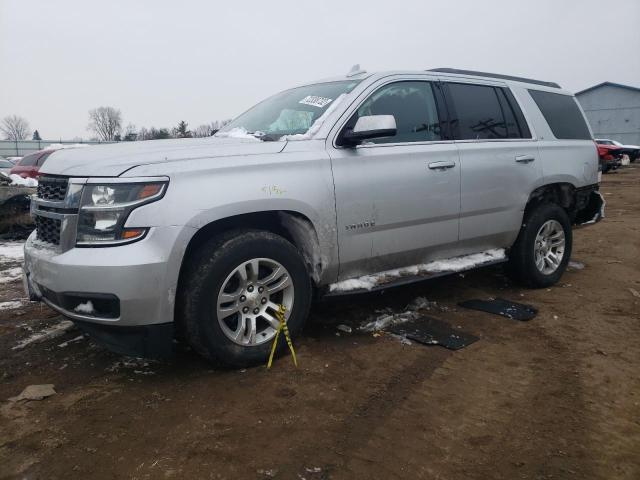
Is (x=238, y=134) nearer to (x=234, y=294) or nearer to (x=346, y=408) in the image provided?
(x=234, y=294)

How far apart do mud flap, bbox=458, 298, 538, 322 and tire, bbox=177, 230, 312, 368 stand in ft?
6.10

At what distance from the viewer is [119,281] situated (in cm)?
261

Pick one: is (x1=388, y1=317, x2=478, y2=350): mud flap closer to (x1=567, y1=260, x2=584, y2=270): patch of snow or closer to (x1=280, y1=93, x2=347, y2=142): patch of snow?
(x1=280, y1=93, x2=347, y2=142): patch of snow

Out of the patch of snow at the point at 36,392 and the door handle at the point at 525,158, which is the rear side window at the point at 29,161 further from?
the door handle at the point at 525,158

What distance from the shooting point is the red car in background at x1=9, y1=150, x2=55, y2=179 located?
10305 millimetres

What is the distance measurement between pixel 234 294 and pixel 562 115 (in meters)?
3.98

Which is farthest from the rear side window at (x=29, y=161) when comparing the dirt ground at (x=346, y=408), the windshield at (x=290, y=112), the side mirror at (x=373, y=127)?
the side mirror at (x=373, y=127)

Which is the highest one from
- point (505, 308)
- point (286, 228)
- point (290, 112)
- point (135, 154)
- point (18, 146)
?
point (18, 146)

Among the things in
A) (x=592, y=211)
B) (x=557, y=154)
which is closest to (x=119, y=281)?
(x=557, y=154)

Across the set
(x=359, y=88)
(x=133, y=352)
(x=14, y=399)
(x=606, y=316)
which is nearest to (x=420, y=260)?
(x=359, y=88)

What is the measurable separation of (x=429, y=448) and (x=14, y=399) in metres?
2.28

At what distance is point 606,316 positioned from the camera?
167 inches

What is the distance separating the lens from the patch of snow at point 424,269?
11.7ft

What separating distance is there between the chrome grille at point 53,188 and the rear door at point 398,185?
5.33 feet
